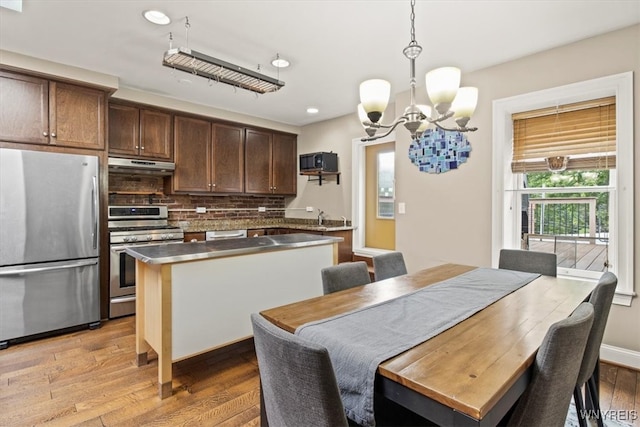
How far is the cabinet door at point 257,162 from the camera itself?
4949mm

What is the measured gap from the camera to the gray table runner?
1.05m

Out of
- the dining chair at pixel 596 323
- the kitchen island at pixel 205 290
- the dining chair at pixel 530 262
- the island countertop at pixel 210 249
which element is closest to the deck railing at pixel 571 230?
the dining chair at pixel 530 262

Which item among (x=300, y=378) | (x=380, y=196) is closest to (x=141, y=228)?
(x=380, y=196)

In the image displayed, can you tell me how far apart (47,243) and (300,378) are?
10.5 ft

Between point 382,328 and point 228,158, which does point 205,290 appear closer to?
point 382,328

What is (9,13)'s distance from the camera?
226 centimetres

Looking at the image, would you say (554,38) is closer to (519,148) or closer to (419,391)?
(519,148)

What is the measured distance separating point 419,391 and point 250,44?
8.95 ft

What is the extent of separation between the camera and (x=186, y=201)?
4641 mm

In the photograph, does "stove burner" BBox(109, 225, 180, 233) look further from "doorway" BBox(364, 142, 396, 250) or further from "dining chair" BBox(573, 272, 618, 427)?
"dining chair" BBox(573, 272, 618, 427)

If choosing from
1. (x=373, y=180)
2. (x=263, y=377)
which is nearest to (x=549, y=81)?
(x=373, y=180)

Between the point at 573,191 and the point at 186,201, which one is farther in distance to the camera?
the point at 186,201

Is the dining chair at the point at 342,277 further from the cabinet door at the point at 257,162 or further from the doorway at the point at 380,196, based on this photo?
the cabinet door at the point at 257,162

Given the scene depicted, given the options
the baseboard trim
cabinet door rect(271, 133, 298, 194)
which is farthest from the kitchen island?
cabinet door rect(271, 133, 298, 194)
